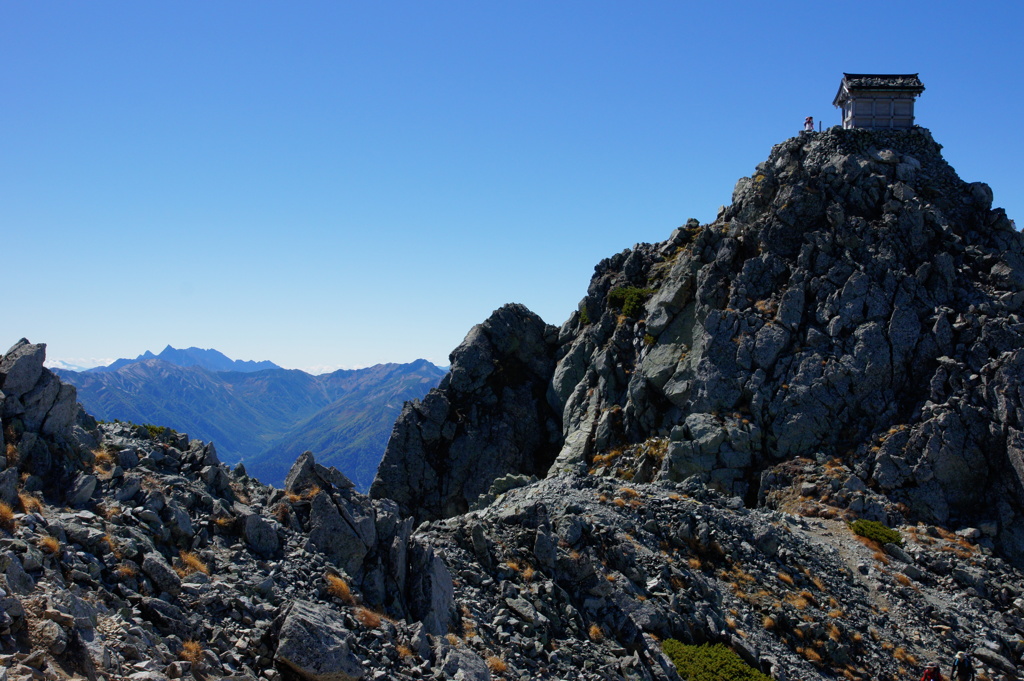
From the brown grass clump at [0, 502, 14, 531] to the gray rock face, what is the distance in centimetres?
623

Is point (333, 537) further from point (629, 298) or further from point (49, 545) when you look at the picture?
point (629, 298)

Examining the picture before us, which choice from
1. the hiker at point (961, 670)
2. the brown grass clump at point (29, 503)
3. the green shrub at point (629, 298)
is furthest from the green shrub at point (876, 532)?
the brown grass clump at point (29, 503)

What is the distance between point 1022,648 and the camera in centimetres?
3294

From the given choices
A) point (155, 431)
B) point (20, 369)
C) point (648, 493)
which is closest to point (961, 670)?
point (648, 493)

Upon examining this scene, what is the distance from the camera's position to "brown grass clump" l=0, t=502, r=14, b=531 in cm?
1447

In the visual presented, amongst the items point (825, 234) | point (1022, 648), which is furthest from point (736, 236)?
point (1022, 648)

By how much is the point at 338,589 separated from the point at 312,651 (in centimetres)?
399

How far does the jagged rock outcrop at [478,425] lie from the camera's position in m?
68.2

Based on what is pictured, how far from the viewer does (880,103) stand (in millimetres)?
62844

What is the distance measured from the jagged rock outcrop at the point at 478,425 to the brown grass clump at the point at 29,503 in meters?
51.1

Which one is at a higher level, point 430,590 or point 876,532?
point 876,532

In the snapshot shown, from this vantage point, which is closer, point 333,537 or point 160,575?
point 160,575

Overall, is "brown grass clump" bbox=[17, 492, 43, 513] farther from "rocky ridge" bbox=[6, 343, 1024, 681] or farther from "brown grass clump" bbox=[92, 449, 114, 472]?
"brown grass clump" bbox=[92, 449, 114, 472]

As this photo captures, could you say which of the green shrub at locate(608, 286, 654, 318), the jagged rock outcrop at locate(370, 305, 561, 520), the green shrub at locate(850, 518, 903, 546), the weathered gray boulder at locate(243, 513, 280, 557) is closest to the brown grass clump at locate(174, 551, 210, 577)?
the weathered gray boulder at locate(243, 513, 280, 557)
